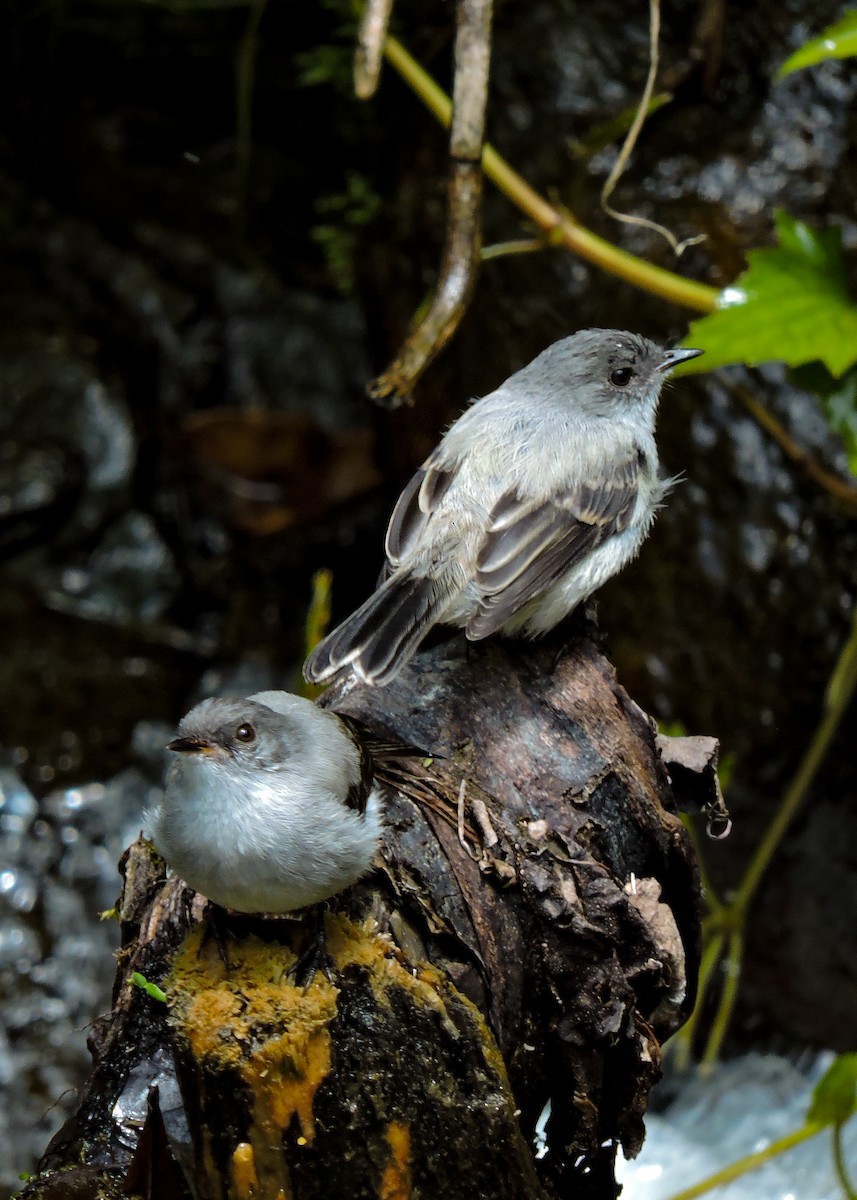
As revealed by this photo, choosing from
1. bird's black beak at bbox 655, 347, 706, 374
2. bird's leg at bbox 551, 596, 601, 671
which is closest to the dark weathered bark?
bird's leg at bbox 551, 596, 601, 671

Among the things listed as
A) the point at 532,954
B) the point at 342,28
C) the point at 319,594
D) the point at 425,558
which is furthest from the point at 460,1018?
the point at 342,28

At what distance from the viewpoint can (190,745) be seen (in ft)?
8.46

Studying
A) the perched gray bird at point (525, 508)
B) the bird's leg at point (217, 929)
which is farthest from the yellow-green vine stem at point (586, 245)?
the bird's leg at point (217, 929)

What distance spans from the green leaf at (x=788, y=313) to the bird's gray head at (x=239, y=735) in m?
1.86

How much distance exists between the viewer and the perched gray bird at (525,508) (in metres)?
3.25

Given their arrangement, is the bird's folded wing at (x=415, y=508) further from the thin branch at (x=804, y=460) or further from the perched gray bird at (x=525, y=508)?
the thin branch at (x=804, y=460)

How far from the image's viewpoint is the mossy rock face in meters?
2.38

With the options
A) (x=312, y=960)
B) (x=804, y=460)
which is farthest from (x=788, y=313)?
(x=312, y=960)

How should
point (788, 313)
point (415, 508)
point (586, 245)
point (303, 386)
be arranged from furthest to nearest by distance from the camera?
point (303, 386), point (586, 245), point (788, 313), point (415, 508)

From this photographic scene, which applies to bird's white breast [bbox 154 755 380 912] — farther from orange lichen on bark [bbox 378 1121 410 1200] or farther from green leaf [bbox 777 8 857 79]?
green leaf [bbox 777 8 857 79]

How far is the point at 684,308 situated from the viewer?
5914 mm

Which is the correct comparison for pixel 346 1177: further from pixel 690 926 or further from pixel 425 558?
pixel 425 558

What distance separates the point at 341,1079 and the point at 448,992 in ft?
0.88

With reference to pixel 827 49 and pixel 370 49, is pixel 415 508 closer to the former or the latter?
pixel 370 49
